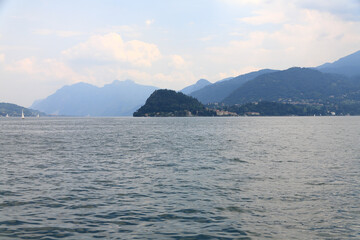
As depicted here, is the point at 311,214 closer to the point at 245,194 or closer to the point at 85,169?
the point at 245,194

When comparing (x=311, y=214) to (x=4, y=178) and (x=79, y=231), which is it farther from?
(x=4, y=178)

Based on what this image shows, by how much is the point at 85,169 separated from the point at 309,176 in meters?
26.0

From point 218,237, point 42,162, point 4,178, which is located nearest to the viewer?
point 218,237

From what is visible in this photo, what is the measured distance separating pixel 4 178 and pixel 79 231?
19656 mm

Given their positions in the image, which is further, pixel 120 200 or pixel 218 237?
pixel 120 200

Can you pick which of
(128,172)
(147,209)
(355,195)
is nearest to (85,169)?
(128,172)

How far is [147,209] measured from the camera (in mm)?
22359

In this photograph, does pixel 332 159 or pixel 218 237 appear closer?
pixel 218 237

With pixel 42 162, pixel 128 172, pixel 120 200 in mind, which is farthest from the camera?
pixel 42 162

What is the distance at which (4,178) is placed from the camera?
3303 centimetres

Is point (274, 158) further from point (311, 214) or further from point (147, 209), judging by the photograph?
point (147, 209)

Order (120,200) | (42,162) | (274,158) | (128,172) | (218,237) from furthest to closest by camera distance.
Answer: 1. (274,158)
2. (42,162)
3. (128,172)
4. (120,200)
5. (218,237)

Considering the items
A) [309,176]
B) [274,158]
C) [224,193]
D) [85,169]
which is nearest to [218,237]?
[224,193]

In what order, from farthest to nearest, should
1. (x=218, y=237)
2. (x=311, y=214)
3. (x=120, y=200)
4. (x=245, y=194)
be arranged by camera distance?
(x=245, y=194) → (x=120, y=200) → (x=311, y=214) → (x=218, y=237)
